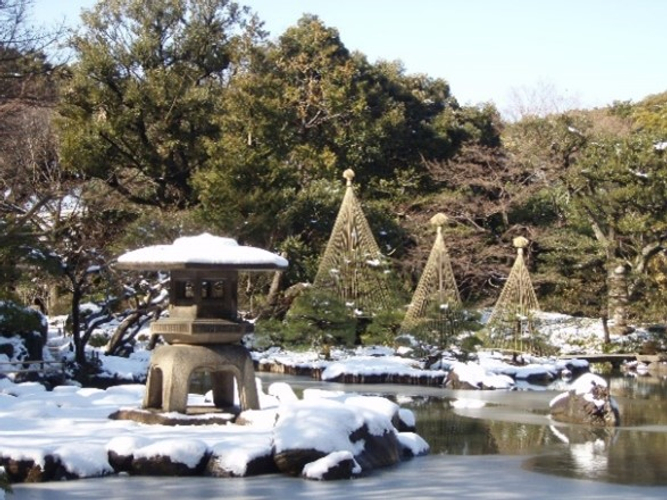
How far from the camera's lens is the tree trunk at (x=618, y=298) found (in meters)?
23.8

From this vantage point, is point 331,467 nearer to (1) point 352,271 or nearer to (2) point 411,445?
(2) point 411,445

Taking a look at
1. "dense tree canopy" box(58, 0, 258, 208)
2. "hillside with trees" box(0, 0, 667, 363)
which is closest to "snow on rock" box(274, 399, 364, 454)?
"hillside with trees" box(0, 0, 667, 363)

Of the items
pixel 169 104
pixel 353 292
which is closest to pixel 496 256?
pixel 353 292

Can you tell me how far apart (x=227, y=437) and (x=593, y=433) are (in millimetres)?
4608

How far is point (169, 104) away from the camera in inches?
967

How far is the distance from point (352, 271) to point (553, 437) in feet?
35.5

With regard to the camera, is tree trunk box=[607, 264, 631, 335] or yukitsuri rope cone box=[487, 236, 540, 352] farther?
tree trunk box=[607, 264, 631, 335]

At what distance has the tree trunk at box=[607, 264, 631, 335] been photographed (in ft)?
78.1

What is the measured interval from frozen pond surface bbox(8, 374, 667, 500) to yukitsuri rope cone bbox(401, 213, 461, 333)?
5073 mm

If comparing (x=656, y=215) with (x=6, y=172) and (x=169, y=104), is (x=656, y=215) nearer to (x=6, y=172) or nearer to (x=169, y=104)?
(x=169, y=104)

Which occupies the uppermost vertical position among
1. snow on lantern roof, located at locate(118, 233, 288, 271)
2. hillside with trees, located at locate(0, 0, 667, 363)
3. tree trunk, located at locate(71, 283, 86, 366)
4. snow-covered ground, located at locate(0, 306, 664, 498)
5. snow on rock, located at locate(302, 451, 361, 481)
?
hillside with trees, located at locate(0, 0, 667, 363)

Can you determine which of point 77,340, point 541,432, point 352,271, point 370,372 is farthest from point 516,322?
point 541,432

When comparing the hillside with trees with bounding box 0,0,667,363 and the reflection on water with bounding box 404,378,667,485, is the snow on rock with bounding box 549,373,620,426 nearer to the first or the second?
the reflection on water with bounding box 404,378,667,485

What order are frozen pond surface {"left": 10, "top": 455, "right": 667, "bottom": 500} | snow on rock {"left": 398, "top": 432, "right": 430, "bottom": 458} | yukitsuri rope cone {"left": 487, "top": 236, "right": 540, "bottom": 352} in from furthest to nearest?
yukitsuri rope cone {"left": 487, "top": 236, "right": 540, "bottom": 352}, snow on rock {"left": 398, "top": 432, "right": 430, "bottom": 458}, frozen pond surface {"left": 10, "top": 455, "right": 667, "bottom": 500}
